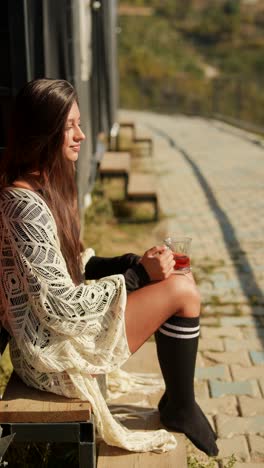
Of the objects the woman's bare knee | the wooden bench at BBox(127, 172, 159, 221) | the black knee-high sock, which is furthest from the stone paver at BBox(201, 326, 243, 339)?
the wooden bench at BBox(127, 172, 159, 221)

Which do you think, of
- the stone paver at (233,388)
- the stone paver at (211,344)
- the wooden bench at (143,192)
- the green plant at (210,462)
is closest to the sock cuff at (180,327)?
the green plant at (210,462)

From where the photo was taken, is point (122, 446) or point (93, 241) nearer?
point (122, 446)

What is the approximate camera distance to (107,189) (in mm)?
9109

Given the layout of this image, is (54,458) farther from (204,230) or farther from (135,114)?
(135,114)

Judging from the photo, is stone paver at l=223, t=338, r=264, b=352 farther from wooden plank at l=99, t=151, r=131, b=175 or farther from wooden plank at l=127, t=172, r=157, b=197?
wooden plank at l=99, t=151, r=131, b=175

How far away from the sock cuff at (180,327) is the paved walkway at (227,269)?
756 mm

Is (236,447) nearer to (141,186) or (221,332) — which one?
(221,332)

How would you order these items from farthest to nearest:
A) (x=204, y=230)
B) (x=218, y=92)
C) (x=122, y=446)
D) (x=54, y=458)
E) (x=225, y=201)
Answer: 1. (x=218, y=92)
2. (x=225, y=201)
3. (x=204, y=230)
4. (x=54, y=458)
5. (x=122, y=446)

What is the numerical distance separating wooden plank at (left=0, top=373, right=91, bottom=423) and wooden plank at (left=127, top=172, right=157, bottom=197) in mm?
4887

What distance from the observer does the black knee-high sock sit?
2.79m

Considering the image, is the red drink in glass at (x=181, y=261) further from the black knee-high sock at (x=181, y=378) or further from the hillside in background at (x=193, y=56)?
the hillside in background at (x=193, y=56)

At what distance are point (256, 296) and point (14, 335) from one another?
298cm

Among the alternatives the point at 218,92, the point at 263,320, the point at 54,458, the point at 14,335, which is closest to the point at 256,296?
the point at 263,320

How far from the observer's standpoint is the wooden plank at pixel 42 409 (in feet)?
8.19
